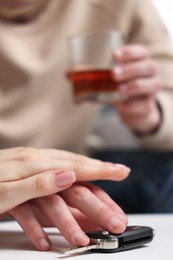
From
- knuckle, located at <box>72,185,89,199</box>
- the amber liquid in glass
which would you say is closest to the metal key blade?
knuckle, located at <box>72,185,89,199</box>

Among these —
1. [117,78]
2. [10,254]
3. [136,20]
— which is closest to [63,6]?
[136,20]

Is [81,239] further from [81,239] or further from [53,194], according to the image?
[53,194]

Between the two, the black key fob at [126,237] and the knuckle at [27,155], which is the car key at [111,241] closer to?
the black key fob at [126,237]

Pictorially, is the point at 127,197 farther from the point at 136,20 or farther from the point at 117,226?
the point at 117,226

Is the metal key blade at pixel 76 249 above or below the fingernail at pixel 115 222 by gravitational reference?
below

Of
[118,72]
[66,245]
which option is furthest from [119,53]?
[66,245]

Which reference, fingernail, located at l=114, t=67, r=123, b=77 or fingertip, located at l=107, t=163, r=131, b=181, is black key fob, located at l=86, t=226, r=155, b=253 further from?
fingernail, located at l=114, t=67, r=123, b=77

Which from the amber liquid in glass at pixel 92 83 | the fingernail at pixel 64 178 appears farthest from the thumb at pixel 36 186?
the amber liquid in glass at pixel 92 83
